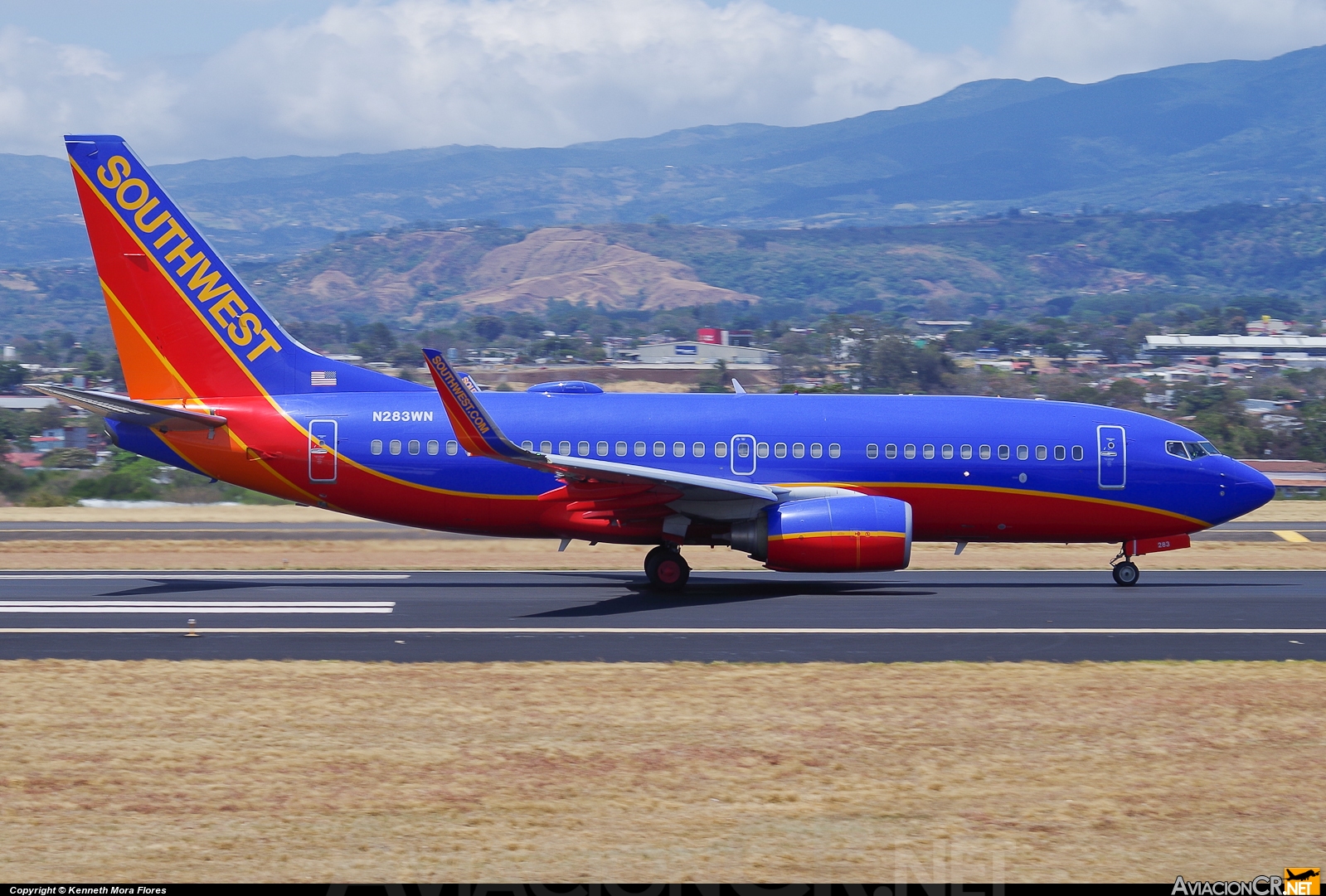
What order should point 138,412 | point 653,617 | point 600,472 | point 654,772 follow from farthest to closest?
1. point 138,412
2. point 600,472
3. point 653,617
4. point 654,772

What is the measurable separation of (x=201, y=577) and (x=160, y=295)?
18.0 ft

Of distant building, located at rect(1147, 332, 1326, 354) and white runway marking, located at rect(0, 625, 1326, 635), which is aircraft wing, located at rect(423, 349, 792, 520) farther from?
distant building, located at rect(1147, 332, 1326, 354)

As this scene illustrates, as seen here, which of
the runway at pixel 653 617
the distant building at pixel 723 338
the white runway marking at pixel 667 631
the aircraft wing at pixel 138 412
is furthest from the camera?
the distant building at pixel 723 338

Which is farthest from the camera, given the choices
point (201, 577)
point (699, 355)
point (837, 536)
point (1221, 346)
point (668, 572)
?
point (1221, 346)

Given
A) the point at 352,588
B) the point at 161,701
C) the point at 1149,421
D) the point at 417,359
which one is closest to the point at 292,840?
the point at 161,701

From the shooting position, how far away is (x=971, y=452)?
24781 millimetres

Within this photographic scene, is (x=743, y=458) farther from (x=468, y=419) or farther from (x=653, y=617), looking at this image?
(x=468, y=419)

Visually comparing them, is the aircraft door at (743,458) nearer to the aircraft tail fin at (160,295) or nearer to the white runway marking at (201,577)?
the aircraft tail fin at (160,295)

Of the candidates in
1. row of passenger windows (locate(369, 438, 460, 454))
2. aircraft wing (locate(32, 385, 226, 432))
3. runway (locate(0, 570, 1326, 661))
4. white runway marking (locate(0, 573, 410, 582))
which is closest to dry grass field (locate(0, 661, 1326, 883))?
runway (locate(0, 570, 1326, 661))

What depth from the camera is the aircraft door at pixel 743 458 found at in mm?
24562

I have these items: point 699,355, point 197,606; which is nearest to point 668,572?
point 197,606

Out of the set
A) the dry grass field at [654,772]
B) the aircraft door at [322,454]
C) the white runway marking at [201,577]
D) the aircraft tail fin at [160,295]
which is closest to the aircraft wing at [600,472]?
the aircraft door at [322,454]

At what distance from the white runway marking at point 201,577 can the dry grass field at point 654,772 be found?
9.69m

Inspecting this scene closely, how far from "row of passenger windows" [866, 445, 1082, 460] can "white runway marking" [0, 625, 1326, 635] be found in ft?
18.5
